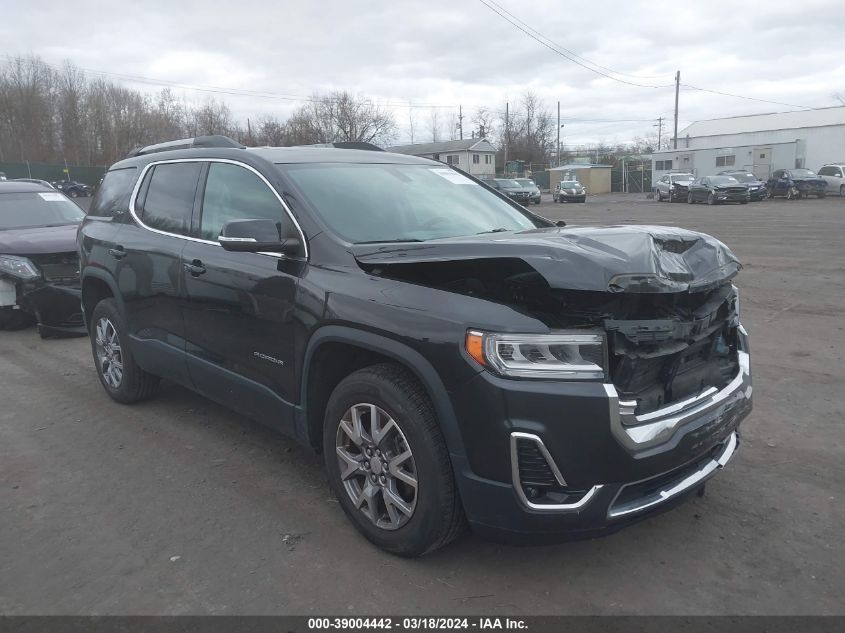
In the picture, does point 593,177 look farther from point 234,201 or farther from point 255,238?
point 255,238

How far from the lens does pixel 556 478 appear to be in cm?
254

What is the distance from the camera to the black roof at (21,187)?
356 inches

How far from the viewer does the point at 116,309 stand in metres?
5.09

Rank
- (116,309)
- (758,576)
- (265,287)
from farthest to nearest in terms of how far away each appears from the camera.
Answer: (116,309), (265,287), (758,576)

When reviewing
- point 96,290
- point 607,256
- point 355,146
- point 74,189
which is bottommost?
point 96,290

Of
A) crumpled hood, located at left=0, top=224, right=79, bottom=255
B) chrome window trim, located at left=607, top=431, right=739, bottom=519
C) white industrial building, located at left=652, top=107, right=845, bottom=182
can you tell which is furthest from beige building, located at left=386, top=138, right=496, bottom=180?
chrome window trim, located at left=607, top=431, right=739, bottom=519

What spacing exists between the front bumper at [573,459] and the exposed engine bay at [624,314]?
0.13 metres

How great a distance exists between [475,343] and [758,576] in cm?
164

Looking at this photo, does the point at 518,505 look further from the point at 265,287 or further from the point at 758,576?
the point at 265,287

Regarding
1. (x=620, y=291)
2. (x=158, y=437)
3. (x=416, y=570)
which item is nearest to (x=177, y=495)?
(x=158, y=437)

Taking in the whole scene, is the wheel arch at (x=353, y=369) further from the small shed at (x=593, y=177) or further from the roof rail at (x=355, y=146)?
the small shed at (x=593, y=177)

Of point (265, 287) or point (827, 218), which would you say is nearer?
point (265, 287)

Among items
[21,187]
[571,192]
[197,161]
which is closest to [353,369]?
[197,161]

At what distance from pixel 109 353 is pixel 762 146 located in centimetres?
4717
